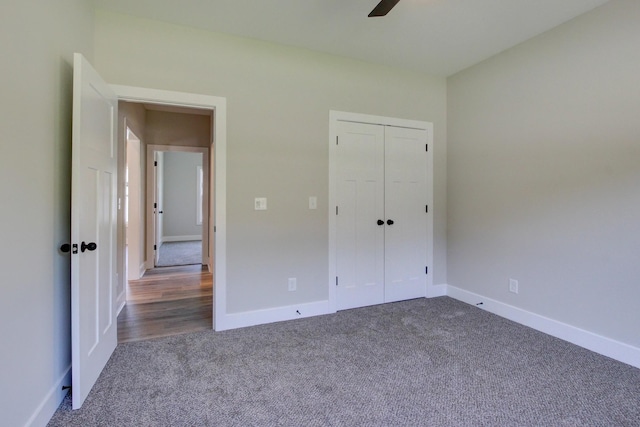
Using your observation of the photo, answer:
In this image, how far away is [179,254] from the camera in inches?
272

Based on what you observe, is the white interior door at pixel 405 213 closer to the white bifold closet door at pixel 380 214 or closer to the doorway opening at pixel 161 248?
the white bifold closet door at pixel 380 214

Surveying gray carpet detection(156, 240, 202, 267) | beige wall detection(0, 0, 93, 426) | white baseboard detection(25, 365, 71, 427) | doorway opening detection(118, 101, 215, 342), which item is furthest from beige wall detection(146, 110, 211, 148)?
white baseboard detection(25, 365, 71, 427)

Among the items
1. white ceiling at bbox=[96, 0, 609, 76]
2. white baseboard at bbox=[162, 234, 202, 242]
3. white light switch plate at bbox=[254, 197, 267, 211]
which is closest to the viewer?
white ceiling at bbox=[96, 0, 609, 76]

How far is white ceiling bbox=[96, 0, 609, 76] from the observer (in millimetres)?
2424

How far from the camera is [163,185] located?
8695 mm

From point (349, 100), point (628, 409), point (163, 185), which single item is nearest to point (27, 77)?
point (349, 100)

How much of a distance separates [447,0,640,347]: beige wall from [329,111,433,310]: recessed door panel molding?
0.50 metres

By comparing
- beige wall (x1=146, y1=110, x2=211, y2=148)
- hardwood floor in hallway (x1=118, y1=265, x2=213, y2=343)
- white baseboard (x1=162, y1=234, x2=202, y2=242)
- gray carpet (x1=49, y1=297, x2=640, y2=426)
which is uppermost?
beige wall (x1=146, y1=110, x2=211, y2=148)

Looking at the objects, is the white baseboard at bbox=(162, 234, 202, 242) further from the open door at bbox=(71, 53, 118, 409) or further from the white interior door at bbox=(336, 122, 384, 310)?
the white interior door at bbox=(336, 122, 384, 310)

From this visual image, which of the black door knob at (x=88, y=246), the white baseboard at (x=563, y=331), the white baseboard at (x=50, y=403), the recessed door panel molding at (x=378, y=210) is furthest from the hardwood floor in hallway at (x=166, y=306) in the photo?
the white baseboard at (x=563, y=331)

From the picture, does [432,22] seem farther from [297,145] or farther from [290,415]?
[290,415]

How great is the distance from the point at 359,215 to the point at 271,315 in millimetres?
1399

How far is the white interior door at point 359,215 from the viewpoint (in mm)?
3377

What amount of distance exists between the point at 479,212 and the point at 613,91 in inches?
59.6
